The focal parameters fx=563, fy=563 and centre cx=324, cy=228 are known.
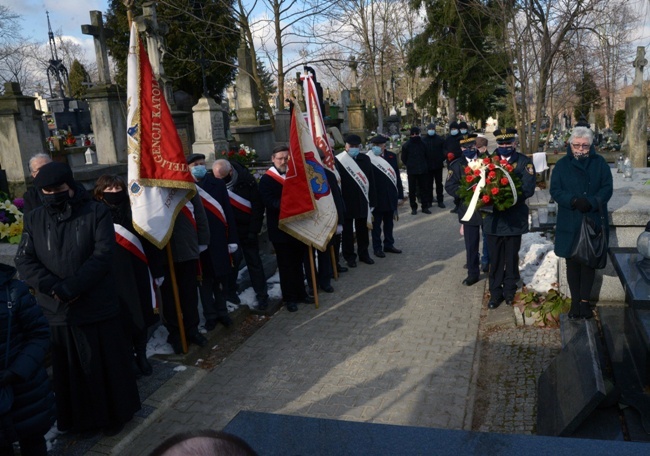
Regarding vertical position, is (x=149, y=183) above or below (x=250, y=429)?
above

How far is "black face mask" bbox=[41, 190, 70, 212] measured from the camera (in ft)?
12.9

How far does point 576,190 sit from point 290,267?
11.6 ft

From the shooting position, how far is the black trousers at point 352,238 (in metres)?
9.15

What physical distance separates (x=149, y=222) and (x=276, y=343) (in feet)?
6.60

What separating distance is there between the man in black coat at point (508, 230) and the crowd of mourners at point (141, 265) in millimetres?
14

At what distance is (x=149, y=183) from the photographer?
17.5 feet

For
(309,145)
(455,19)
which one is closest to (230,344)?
(309,145)

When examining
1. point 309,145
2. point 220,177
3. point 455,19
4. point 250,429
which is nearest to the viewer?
point 250,429

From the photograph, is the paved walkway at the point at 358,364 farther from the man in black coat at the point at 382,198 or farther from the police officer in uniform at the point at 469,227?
the man in black coat at the point at 382,198

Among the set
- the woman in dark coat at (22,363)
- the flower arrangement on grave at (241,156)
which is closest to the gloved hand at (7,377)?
the woman in dark coat at (22,363)

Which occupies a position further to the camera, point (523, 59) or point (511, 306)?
point (523, 59)

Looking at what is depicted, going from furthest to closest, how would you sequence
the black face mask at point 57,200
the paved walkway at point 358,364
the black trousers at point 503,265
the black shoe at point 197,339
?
the black trousers at point 503,265 < the black shoe at point 197,339 < the paved walkway at point 358,364 < the black face mask at point 57,200

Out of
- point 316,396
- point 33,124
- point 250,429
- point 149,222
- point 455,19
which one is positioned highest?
point 455,19

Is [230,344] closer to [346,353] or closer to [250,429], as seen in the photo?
[346,353]
